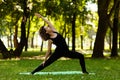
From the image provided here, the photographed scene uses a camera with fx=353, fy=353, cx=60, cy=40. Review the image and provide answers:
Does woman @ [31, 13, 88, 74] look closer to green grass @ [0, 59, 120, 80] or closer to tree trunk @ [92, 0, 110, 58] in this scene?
green grass @ [0, 59, 120, 80]

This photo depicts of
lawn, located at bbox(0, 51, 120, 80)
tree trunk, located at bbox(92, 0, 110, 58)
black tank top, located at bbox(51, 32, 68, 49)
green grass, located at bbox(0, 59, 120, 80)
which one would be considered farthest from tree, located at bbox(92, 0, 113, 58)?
black tank top, located at bbox(51, 32, 68, 49)

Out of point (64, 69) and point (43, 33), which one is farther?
point (64, 69)

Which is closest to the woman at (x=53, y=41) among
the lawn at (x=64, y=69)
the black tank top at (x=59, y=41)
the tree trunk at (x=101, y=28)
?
the black tank top at (x=59, y=41)

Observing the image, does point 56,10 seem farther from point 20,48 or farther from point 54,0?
point 20,48

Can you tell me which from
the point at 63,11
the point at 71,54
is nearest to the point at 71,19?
the point at 63,11

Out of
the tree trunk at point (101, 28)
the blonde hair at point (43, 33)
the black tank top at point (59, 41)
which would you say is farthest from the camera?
the tree trunk at point (101, 28)

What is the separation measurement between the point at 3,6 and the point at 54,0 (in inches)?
220

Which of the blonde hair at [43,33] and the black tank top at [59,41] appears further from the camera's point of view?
the black tank top at [59,41]

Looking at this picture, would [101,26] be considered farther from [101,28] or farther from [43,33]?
[43,33]

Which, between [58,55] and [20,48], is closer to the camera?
[58,55]

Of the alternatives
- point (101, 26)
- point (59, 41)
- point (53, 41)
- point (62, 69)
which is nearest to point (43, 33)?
point (53, 41)

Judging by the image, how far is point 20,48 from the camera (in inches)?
1318

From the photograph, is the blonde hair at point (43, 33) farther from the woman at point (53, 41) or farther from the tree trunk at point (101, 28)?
the tree trunk at point (101, 28)

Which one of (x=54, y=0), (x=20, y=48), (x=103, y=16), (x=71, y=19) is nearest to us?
(x=103, y=16)
